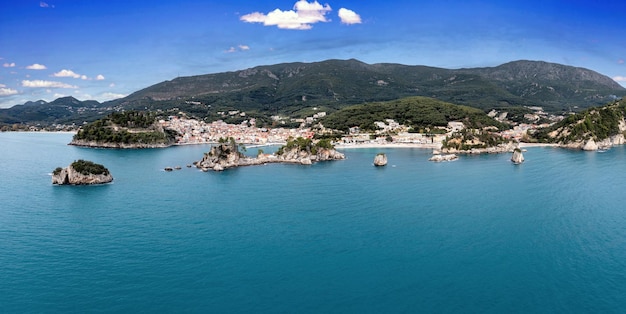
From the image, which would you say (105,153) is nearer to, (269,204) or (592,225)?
(269,204)

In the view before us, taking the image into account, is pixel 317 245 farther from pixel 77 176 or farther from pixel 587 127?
pixel 587 127

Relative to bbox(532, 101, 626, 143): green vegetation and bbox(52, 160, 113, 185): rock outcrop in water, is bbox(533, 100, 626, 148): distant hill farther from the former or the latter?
bbox(52, 160, 113, 185): rock outcrop in water

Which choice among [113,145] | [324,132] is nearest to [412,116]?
[324,132]

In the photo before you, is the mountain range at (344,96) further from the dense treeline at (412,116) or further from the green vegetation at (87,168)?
the green vegetation at (87,168)

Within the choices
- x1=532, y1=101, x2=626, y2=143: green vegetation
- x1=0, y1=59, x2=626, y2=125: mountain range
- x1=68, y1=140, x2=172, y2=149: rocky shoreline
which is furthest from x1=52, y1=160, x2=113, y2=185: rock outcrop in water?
x1=0, y1=59, x2=626, y2=125: mountain range

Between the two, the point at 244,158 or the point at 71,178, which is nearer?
the point at 71,178
